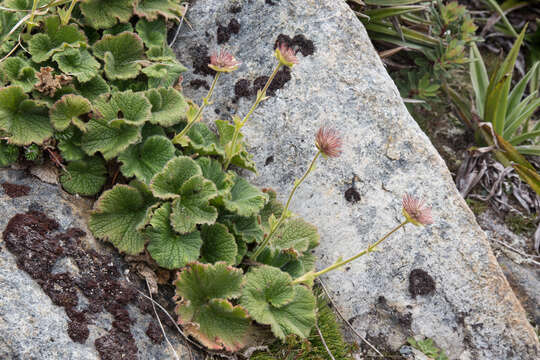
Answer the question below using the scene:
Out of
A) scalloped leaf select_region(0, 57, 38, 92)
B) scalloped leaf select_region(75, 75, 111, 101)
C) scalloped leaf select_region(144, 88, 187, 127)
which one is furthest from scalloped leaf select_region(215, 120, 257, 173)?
scalloped leaf select_region(0, 57, 38, 92)

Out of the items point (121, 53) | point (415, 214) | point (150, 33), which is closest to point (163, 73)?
point (121, 53)

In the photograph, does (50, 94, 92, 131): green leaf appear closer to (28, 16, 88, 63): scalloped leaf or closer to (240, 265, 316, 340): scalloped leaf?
(28, 16, 88, 63): scalloped leaf

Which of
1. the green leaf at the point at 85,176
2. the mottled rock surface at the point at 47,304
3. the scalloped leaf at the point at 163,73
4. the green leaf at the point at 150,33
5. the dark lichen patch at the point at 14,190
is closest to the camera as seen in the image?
the mottled rock surface at the point at 47,304

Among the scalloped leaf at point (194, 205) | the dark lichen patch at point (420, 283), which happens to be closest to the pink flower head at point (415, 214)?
the dark lichen patch at point (420, 283)

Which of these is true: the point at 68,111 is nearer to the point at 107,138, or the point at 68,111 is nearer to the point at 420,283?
the point at 107,138

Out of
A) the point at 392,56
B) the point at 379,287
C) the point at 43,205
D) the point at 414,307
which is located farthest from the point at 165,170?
the point at 392,56

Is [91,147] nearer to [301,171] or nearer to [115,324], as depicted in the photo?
[115,324]

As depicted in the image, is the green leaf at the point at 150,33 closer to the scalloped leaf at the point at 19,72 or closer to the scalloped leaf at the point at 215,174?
the scalloped leaf at the point at 19,72
